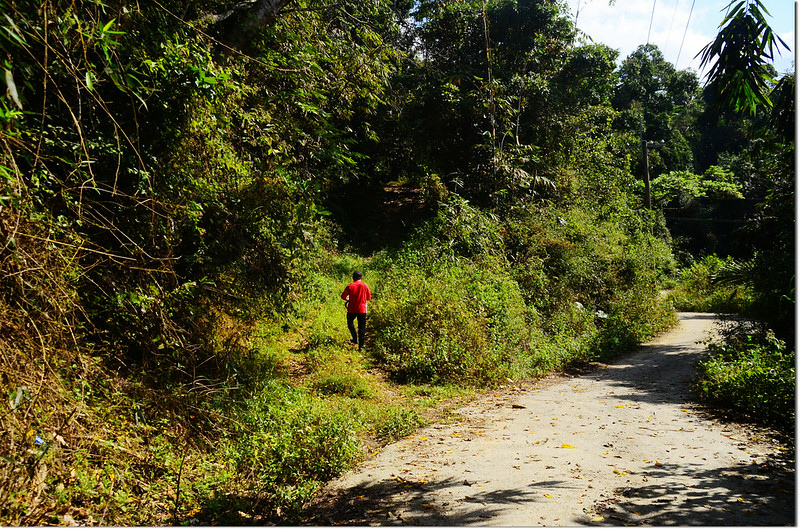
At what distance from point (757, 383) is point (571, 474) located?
14.2ft

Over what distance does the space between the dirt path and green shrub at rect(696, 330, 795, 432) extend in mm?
568

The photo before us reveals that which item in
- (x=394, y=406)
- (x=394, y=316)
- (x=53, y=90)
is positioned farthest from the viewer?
(x=394, y=316)

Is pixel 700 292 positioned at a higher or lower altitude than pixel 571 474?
higher

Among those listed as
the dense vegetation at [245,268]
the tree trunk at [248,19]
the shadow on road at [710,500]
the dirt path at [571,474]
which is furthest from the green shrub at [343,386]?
the tree trunk at [248,19]

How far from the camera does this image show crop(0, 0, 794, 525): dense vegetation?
4074 mm

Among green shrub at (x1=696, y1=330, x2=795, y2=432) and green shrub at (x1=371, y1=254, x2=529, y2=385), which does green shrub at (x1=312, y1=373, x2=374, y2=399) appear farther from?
green shrub at (x1=696, y1=330, x2=795, y2=432)

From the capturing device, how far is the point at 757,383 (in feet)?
24.2

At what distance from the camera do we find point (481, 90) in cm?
1709

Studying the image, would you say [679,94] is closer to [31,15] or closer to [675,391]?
[675,391]

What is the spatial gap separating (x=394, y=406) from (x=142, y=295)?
3848 millimetres

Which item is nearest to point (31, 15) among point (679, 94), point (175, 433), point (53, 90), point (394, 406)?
point (53, 90)

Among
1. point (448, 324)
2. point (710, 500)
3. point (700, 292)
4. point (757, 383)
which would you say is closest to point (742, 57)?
point (710, 500)

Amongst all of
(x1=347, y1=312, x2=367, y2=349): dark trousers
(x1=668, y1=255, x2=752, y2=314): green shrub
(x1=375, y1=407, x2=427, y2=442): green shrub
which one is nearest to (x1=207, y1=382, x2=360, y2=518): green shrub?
(x1=375, y1=407, x2=427, y2=442): green shrub

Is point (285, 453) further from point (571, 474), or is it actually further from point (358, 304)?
point (358, 304)
